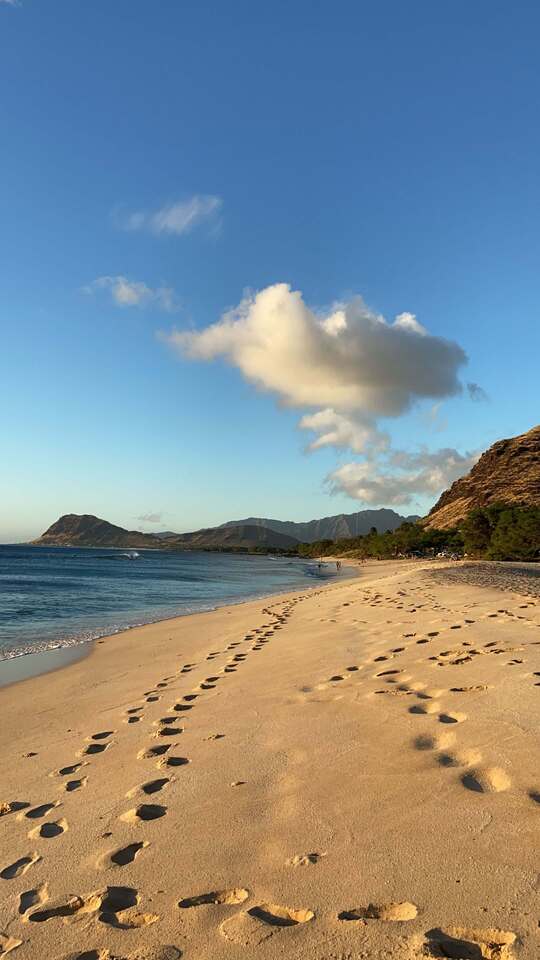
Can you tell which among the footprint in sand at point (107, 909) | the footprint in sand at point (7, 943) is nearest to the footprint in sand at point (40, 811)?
the footprint in sand at point (107, 909)

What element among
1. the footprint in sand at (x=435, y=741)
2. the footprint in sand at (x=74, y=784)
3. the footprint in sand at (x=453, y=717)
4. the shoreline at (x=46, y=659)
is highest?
the footprint in sand at (x=453, y=717)

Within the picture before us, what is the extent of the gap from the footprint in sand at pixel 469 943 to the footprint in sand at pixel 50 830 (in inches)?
114

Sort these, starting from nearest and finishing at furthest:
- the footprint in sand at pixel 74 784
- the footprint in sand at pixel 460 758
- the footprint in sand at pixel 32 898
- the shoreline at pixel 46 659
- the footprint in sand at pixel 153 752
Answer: the footprint in sand at pixel 32 898
the footprint in sand at pixel 460 758
the footprint in sand at pixel 74 784
the footprint in sand at pixel 153 752
the shoreline at pixel 46 659

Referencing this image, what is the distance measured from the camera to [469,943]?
2.52m

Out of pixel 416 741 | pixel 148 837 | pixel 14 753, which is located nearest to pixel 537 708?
pixel 416 741

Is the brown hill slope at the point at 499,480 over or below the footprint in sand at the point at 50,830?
over

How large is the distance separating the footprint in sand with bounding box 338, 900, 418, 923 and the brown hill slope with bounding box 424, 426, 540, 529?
406 ft

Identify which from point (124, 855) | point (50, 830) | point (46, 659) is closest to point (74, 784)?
point (50, 830)

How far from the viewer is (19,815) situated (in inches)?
180

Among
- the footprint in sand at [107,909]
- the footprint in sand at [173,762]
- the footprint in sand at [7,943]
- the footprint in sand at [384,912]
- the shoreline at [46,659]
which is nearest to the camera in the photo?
the footprint in sand at [384,912]

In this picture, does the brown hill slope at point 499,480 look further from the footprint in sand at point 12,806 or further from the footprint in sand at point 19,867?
the footprint in sand at point 19,867

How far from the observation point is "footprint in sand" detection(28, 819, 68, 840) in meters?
4.12

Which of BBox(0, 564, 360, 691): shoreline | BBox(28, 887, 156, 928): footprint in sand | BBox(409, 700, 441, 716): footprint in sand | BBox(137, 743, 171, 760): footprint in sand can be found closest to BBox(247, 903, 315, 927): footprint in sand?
BBox(28, 887, 156, 928): footprint in sand

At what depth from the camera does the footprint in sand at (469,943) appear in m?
2.45
